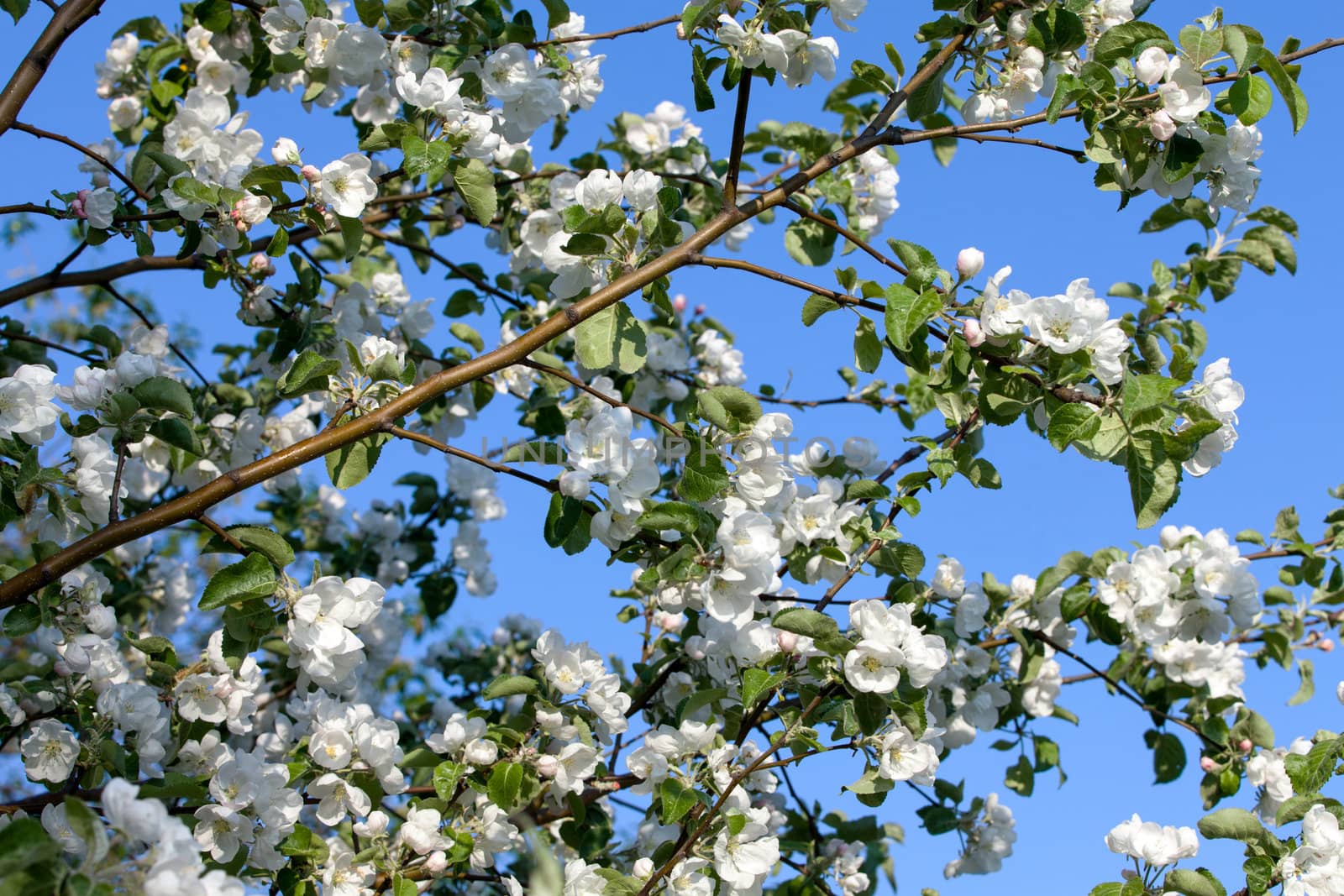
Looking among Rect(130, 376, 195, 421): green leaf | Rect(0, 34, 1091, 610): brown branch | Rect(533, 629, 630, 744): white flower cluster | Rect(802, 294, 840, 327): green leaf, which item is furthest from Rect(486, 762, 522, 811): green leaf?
Rect(802, 294, 840, 327): green leaf

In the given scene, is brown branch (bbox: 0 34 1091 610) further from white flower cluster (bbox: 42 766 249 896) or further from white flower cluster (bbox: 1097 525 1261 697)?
white flower cluster (bbox: 1097 525 1261 697)

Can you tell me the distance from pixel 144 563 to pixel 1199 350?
339 cm

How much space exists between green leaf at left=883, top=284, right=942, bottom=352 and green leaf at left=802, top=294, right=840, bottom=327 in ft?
0.83

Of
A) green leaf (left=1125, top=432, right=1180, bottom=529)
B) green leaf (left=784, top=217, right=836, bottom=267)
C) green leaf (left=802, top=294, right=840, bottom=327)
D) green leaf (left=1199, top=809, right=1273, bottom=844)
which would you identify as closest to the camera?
green leaf (left=1125, top=432, right=1180, bottom=529)

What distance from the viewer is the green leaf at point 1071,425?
187 cm

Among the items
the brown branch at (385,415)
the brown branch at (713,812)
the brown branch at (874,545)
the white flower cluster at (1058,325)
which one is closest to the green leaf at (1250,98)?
the white flower cluster at (1058,325)

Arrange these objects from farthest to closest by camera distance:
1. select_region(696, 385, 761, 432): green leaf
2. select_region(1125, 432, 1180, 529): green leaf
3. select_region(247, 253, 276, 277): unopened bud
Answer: select_region(247, 253, 276, 277): unopened bud < select_region(696, 385, 761, 432): green leaf < select_region(1125, 432, 1180, 529): green leaf

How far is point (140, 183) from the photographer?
2.59 m

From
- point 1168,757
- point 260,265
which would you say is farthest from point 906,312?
point 1168,757

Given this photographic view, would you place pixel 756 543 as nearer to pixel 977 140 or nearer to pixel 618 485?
pixel 618 485

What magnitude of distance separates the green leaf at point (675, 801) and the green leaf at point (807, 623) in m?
0.34

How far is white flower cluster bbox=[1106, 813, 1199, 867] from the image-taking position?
2242 mm

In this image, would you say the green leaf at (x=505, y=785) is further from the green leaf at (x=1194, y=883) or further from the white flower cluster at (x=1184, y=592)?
the white flower cluster at (x=1184, y=592)

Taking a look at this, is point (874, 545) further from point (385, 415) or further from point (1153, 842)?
point (385, 415)
